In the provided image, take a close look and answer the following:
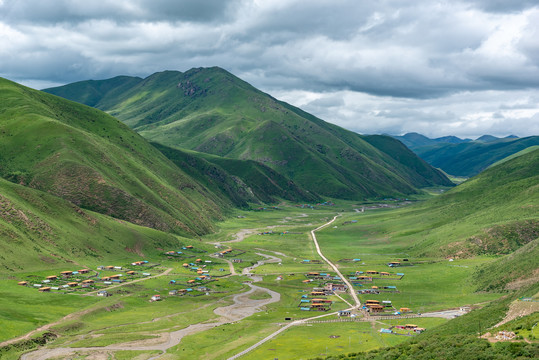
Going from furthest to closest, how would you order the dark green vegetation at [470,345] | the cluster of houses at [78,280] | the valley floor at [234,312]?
the cluster of houses at [78,280] < the valley floor at [234,312] < the dark green vegetation at [470,345]

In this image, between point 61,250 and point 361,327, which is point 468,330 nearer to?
point 361,327

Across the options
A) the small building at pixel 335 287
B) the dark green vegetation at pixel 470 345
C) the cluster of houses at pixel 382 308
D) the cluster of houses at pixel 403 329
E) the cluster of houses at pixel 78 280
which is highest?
the dark green vegetation at pixel 470 345

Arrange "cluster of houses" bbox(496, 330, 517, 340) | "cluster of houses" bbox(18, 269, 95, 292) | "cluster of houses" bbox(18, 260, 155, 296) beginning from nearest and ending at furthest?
"cluster of houses" bbox(496, 330, 517, 340), "cluster of houses" bbox(18, 269, 95, 292), "cluster of houses" bbox(18, 260, 155, 296)

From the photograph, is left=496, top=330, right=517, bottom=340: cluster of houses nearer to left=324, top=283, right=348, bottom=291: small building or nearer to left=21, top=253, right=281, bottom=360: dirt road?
left=21, top=253, right=281, bottom=360: dirt road

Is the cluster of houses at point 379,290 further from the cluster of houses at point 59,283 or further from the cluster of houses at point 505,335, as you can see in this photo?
the cluster of houses at point 505,335

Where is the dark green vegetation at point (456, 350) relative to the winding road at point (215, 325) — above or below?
above

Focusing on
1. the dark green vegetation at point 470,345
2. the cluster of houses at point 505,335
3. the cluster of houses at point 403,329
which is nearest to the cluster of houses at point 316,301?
the cluster of houses at point 403,329

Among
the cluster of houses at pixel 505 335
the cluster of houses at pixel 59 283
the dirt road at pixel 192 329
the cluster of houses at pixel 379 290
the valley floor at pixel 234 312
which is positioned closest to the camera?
the cluster of houses at pixel 505 335

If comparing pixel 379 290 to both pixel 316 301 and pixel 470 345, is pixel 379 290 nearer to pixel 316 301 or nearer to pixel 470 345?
pixel 316 301

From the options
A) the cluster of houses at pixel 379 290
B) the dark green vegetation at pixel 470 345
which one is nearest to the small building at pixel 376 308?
the cluster of houses at pixel 379 290

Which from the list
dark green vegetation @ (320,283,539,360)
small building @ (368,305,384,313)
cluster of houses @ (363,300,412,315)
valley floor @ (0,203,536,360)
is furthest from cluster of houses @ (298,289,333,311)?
dark green vegetation @ (320,283,539,360)

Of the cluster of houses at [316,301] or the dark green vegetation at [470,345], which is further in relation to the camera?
the cluster of houses at [316,301]
